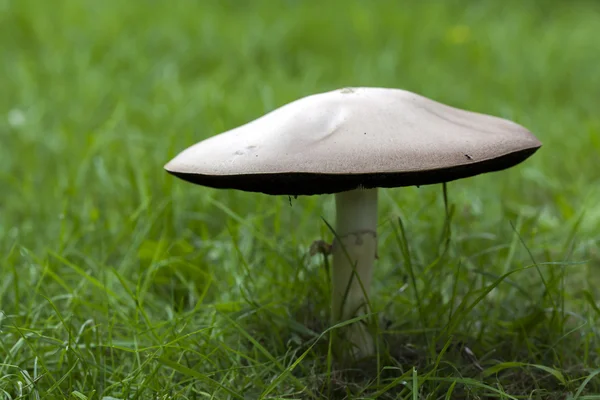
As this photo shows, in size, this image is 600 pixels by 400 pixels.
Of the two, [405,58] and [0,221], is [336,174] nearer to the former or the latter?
[0,221]


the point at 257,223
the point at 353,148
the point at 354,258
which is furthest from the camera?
the point at 257,223

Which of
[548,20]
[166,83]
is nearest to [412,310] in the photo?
[166,83]

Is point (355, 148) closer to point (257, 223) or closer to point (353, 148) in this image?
point (353, 148)

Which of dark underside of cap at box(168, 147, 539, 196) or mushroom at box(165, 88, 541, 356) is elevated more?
mushroom at box(165, 88, 541, 356)

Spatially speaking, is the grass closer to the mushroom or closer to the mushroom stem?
the mushroom stem

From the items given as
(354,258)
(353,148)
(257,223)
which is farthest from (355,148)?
(257,223)

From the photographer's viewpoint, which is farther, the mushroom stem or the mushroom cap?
the mushroom stem

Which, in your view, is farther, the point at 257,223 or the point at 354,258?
the point at 257,223

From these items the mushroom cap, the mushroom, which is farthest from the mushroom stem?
the mushroom cap
